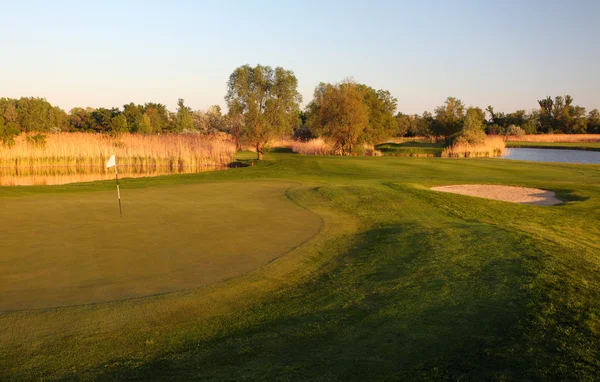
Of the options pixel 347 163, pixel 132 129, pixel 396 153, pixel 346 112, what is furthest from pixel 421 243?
pixel 132 129

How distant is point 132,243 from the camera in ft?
28.8

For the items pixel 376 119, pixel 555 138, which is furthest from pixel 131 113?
pixel 555 138

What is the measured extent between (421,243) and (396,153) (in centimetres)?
4444

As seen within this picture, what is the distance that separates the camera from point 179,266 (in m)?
7.49

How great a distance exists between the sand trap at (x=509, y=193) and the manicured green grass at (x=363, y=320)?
6.43m

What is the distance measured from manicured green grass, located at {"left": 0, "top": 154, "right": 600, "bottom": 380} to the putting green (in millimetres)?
461

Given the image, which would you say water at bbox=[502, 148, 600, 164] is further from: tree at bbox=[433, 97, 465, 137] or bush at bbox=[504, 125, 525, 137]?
bush at bbox=[504, 125, 525, 137]

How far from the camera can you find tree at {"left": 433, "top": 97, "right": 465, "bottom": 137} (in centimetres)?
6056

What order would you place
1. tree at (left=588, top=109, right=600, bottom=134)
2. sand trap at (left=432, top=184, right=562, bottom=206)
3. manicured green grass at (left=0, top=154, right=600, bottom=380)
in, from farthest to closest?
tree at (left=588, top=109, right=600, bottom=134)
sand trap at (left=432, top=184, right=562, bottom=206)
manicured green grass at (left=0, top=154, right=600, bottom=380)

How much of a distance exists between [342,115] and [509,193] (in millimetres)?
28772

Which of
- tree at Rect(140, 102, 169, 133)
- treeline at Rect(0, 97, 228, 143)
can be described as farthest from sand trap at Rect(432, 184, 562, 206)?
tree at Rect(140, 102, 169, 133)

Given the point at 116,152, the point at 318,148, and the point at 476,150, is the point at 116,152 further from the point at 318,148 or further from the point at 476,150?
the point at 476,150

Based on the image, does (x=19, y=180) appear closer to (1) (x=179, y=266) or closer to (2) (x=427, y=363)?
(1) (x=179, y=266)

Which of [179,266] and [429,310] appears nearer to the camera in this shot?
[429,310]
